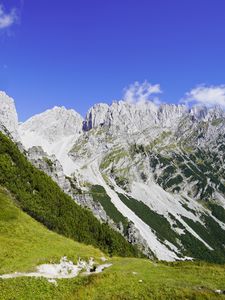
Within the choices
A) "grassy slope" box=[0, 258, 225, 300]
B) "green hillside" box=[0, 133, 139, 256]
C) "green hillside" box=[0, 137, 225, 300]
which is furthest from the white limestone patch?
"green hillside" box=[0, 133, 139, 256]

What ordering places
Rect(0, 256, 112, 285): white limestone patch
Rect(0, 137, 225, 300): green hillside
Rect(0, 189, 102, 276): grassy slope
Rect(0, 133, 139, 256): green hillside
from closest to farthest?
1. Rect(0, 137, 225, 300): green hillside
2. Rect(0, 256, 112, 285): white limestone patch
3. Rect(0, 189, 102, 276): grassy slope
4. Rect(0, 133, 139, 256): green hillside

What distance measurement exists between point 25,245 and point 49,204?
51824mm

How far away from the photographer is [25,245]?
53.8 meters

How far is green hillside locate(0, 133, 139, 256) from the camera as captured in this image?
313 ft

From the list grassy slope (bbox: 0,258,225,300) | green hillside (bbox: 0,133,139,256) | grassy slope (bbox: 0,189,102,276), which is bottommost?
grassy slope (bbox: 0,258,225,300)

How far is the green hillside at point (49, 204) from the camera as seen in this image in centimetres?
9550

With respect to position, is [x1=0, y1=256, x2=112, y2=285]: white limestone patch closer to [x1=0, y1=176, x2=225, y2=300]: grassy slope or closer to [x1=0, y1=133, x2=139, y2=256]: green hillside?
[x1=0, y1=176, x2=225, y2=300]: grassy slope

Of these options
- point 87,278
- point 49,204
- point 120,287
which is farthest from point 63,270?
point 49,204

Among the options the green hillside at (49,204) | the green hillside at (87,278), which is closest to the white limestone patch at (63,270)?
the green hillside at (87,278)

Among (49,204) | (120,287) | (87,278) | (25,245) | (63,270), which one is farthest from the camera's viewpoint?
(49,204)

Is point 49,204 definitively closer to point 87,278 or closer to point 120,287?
point 87,278

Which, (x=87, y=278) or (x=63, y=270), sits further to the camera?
(x=63, y=270)

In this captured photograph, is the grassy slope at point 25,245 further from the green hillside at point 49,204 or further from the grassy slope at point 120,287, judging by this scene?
the green hillside at point 49,204

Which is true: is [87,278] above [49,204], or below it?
below
